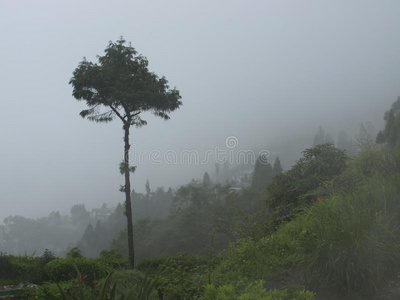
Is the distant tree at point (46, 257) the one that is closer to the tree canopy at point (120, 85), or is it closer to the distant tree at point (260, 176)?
the tree canopy at point (120, 85)

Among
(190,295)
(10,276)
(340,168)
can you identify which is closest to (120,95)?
(10,276)

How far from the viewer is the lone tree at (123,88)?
14.5 m

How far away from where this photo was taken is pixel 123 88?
47.9 feet

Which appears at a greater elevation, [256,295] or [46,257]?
[256,295]

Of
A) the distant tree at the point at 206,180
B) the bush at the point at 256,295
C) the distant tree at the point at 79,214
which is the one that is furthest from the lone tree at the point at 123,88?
the distant tree at the point at 79,214

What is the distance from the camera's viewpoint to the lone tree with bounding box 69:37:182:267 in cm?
1449

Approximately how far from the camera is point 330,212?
4156 millimetres

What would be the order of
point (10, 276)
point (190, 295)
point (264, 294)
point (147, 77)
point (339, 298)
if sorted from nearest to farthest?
point (264, 294)
point (339, 298)
point (190, 295)
point (10, 276)
point (147, 77)

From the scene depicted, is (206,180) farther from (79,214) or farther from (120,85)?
(79,214)

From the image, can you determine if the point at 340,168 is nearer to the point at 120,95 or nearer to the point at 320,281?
the point at 320,281

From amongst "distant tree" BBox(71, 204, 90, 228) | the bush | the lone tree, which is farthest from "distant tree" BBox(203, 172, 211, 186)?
"distant tree" BBox(71, 204, 90, 228)

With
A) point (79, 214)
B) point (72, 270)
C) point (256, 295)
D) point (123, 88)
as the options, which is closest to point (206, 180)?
point (123, 88)

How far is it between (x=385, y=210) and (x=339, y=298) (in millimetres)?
1667

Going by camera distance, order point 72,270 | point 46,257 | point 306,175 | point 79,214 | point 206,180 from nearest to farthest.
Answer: point 72,270 → point 46,257 → point 306,175 → point 206,180 → point 79,214
